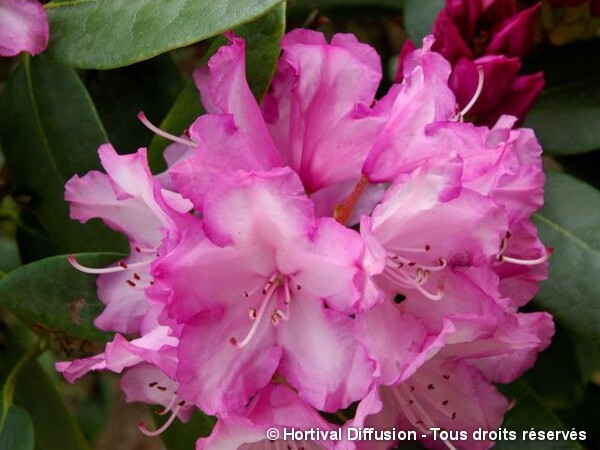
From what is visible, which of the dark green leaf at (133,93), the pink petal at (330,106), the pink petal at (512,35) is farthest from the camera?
the dark green leaf at (133,93)

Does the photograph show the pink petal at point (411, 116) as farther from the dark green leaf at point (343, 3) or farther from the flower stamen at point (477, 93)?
the dark green leaf at point (343, 3)

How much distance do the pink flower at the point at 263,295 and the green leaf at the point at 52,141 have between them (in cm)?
29

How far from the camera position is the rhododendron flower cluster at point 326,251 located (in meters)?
0.68

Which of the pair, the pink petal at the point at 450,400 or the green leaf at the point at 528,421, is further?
the green leaf at the point at 528,421

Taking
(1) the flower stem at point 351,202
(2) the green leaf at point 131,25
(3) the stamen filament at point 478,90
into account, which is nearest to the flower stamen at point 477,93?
(3) the stamen filament at point 478,90

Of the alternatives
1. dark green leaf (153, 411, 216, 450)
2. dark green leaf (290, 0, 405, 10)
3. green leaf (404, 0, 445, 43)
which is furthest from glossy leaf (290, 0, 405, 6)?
dark green leaf (153, 411, 216, 450)

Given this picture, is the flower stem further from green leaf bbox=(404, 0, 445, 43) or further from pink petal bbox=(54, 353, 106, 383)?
green leaf bbox=(404, 0, 445, 43)

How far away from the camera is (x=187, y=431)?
0.93 meters

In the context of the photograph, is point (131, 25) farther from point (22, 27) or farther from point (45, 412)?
point (45, 412)

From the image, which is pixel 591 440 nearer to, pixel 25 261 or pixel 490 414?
pixel 490 414

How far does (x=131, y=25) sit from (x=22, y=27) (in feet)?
0.44

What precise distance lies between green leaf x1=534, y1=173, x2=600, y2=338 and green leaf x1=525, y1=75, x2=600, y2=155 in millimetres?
57

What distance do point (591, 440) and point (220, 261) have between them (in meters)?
0.95

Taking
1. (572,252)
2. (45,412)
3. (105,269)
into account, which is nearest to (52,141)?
(105,269)
